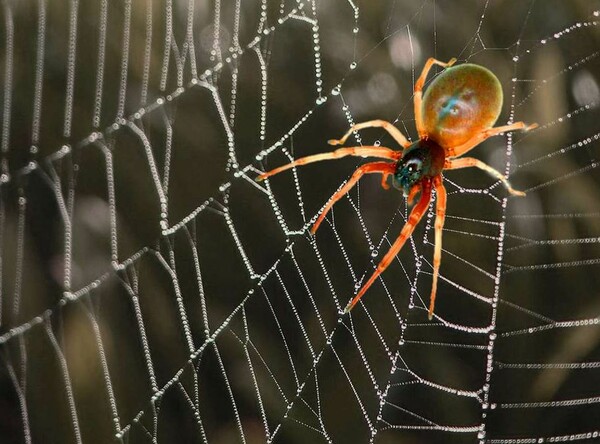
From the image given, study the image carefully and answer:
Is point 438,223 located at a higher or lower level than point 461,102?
lower

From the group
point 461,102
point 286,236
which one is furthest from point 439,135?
point 286,236

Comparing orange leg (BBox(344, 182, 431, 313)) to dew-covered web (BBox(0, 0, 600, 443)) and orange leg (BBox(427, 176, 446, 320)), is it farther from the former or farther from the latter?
dew-covered web (BBox(0, 0, 600, 443))

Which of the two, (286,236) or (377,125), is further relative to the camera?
(286,236)

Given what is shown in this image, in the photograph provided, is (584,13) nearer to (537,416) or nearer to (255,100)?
(255,100)

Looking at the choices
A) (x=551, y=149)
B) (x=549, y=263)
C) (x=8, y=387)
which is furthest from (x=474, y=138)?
(x=8, y=387)

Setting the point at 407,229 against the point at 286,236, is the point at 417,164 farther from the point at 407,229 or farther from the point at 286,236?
the point at 286,236

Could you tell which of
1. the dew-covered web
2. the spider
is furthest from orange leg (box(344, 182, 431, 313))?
the dew-covered web

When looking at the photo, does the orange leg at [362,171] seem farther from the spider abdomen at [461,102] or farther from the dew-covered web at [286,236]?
the dew-covered web at [286,236]
